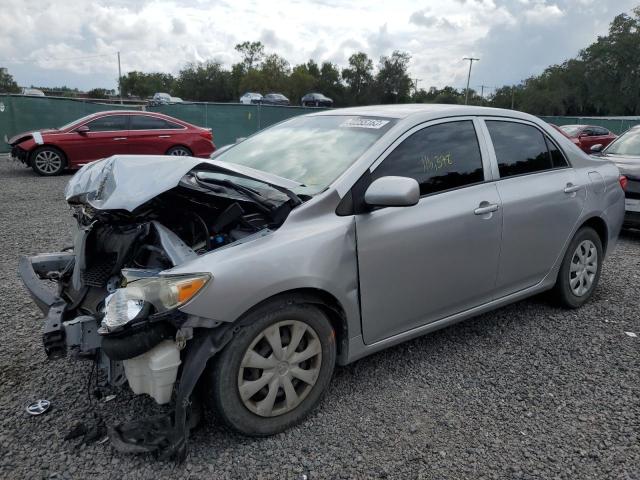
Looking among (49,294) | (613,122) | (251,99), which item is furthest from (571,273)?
(251,99)

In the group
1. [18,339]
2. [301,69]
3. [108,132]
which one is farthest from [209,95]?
[18,339]

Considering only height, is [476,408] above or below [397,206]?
below

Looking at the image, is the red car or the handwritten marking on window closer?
the handwritten marking on window

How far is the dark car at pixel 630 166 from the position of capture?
655 centimetres

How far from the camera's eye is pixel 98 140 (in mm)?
11492

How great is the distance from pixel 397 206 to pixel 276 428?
52.1 inches

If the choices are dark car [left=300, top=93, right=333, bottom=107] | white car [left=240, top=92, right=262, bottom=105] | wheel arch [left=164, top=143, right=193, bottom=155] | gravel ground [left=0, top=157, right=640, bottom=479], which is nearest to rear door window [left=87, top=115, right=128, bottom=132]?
wheel arch [left=164, top=143, right=193, bottom=155]

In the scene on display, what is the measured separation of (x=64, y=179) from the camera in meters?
11.1

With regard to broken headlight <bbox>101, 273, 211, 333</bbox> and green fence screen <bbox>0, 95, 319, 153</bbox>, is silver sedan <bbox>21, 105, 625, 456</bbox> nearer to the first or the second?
broken headlight <bbox>101, 273, 211, 333</bbox>

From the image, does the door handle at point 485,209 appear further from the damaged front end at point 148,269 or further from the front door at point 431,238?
the damaged front end at point 148,269

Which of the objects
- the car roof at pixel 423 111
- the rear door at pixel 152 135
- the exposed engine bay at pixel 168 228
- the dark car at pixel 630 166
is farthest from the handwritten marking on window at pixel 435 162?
the rear door at pixel 152 135

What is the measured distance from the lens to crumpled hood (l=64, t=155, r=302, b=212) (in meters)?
2.50

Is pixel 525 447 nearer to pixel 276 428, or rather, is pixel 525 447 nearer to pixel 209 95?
pixel 276 428

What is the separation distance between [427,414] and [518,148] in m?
2.12
